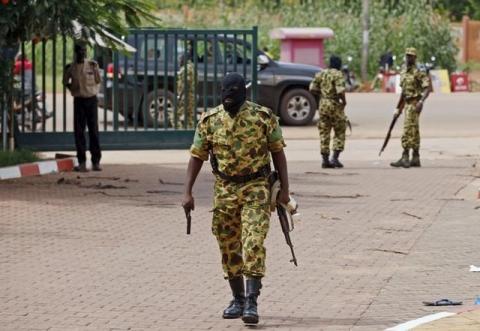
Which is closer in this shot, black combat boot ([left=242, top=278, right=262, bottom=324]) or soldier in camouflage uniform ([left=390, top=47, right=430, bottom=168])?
black combat boot ([left=242, top=278, right=262, bottom=324])

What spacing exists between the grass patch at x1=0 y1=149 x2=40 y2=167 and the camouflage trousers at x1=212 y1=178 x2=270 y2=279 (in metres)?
9.61

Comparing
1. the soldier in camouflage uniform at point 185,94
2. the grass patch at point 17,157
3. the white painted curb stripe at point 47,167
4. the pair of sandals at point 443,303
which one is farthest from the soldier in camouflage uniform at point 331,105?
the pair of sandals at point 443,303

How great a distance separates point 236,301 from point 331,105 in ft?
34.9

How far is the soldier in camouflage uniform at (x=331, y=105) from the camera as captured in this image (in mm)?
19656

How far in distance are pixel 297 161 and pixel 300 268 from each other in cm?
975

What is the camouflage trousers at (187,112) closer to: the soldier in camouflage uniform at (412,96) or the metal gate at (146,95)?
the metal gate at (146,95)

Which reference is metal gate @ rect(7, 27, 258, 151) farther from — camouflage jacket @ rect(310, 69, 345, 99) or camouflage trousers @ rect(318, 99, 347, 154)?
camouflage trousers @ rect(318, 99, 347, 154)

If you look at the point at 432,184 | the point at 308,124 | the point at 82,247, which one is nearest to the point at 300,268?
the point at 82,247

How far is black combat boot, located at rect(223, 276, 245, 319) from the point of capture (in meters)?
9.34

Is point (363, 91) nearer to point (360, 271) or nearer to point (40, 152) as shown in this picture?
point (40, 152)

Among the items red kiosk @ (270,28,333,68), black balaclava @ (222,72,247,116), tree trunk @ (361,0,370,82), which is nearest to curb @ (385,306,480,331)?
black balaclava @ (222,72,247,116)

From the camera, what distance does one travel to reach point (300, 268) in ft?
37.9

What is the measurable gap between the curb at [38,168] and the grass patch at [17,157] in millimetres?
220

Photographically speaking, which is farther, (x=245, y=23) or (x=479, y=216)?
(x=245, y=23)
